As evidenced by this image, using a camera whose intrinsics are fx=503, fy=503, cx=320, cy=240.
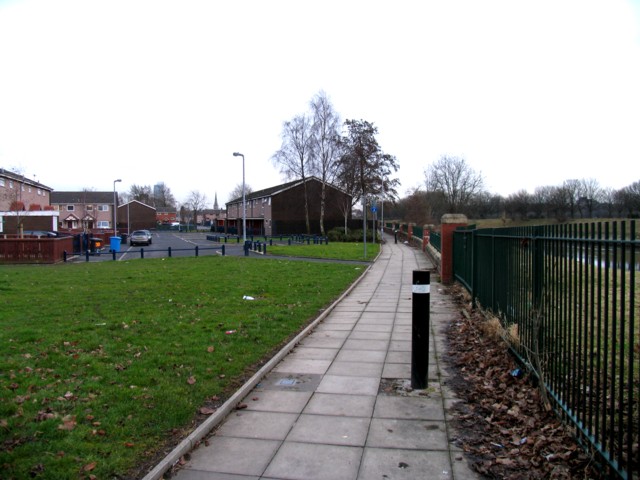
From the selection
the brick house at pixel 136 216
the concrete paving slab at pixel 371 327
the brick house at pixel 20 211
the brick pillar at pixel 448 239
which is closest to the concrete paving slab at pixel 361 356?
the concrete paving slab at pixel 371 327

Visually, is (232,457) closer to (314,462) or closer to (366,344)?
(314,462)

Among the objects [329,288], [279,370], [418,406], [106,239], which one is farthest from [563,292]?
[106,239]

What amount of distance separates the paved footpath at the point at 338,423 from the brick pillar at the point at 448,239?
23.3 ft

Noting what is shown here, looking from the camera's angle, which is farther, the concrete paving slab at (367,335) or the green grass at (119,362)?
the concrete paving slab at (367,335)

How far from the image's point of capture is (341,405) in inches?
186

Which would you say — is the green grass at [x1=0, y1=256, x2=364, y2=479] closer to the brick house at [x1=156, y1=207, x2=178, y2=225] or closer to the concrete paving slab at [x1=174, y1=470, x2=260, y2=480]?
the concrete paving slab at [x1=174, y1=470, x2=260, y2=480]

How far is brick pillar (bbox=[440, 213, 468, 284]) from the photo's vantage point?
1395cm

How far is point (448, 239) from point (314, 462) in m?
11.1

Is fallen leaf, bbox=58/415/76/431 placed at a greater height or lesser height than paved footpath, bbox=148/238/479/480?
greater

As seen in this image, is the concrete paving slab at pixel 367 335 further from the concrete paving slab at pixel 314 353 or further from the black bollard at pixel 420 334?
the black bollard at pixel 420 334

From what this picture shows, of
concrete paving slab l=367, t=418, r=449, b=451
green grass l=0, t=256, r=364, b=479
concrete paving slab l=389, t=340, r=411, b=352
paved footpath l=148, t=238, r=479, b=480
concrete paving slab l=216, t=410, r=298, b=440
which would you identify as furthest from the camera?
concrete paving slab l=389, t=340, r=411, b=352

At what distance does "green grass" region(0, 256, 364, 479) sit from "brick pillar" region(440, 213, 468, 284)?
143 inches

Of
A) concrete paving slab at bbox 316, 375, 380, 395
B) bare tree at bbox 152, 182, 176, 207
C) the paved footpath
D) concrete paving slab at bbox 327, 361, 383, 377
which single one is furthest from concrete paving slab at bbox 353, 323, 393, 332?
bare tree at bbox 152, 182, 176, 207

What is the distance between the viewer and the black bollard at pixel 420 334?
514 cm
